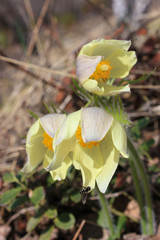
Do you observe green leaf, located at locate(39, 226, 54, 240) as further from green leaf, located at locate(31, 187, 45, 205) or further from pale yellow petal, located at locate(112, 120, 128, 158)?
pale yellow petal, located at locate(112, 120, 128, 158)

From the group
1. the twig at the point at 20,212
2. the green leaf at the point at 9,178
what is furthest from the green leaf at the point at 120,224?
the green leaf at the point at 9,178

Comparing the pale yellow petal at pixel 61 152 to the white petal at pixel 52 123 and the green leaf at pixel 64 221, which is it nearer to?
the white petal at pixel 52 123

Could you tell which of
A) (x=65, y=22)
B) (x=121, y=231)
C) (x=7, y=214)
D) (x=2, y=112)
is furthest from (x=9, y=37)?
(x=121, y=231)

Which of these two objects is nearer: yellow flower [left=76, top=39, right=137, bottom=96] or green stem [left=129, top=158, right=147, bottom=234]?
yellow flower [left=76, top=39, right=137, bottom=96]

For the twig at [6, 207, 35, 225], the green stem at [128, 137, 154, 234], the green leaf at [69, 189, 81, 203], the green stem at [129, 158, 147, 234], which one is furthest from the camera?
the twig at [6, 207, 35, 225]

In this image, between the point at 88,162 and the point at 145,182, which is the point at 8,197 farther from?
the point at 145,182

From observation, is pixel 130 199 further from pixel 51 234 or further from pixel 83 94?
pixel 83 94

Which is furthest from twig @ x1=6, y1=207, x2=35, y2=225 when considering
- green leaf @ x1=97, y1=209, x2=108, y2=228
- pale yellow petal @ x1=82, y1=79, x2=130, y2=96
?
pale yellow petal @ x1=82, y1=79, x2=130, y2=96
